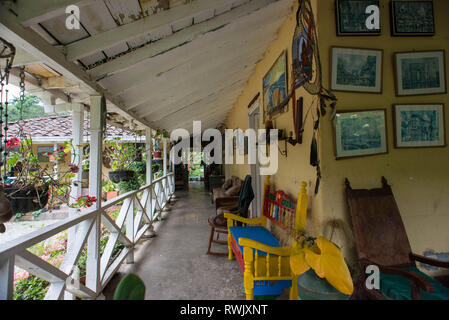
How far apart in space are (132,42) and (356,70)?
5.37 ft

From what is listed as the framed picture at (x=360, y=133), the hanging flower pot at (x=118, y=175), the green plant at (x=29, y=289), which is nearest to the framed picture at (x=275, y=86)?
the framed picture at (x=360, y=133)

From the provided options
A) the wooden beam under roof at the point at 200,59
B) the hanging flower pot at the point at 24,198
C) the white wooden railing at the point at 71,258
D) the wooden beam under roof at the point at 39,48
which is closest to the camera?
the wooden beam under roof at the point at 39,48

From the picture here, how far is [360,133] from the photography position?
1.50 metres

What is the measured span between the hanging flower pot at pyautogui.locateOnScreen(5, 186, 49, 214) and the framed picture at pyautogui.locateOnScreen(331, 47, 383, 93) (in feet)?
6.67

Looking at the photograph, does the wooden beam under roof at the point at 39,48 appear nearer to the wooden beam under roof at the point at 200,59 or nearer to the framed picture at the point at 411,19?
the wooden beam under roof at the point at 200,59

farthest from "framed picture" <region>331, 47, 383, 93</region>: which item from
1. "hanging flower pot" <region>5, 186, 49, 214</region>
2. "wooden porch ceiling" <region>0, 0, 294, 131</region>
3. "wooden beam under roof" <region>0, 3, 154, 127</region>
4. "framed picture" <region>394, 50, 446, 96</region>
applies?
"hanging flower pot" <region>5, 186, 49, 214</region>

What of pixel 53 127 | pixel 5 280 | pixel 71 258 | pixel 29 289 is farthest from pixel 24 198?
pixel 53 127

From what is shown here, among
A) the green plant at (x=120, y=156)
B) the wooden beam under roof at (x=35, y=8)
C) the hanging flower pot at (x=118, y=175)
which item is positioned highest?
the wooden beam under roof at (x=35, y=8)

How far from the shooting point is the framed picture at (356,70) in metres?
1.50

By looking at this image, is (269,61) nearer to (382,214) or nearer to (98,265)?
(382,214)

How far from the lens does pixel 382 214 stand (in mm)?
1421

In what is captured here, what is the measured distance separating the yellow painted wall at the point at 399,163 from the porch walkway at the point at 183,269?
132 cm

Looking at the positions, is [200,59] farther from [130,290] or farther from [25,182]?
[130,290]

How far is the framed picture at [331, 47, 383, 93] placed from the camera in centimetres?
150
